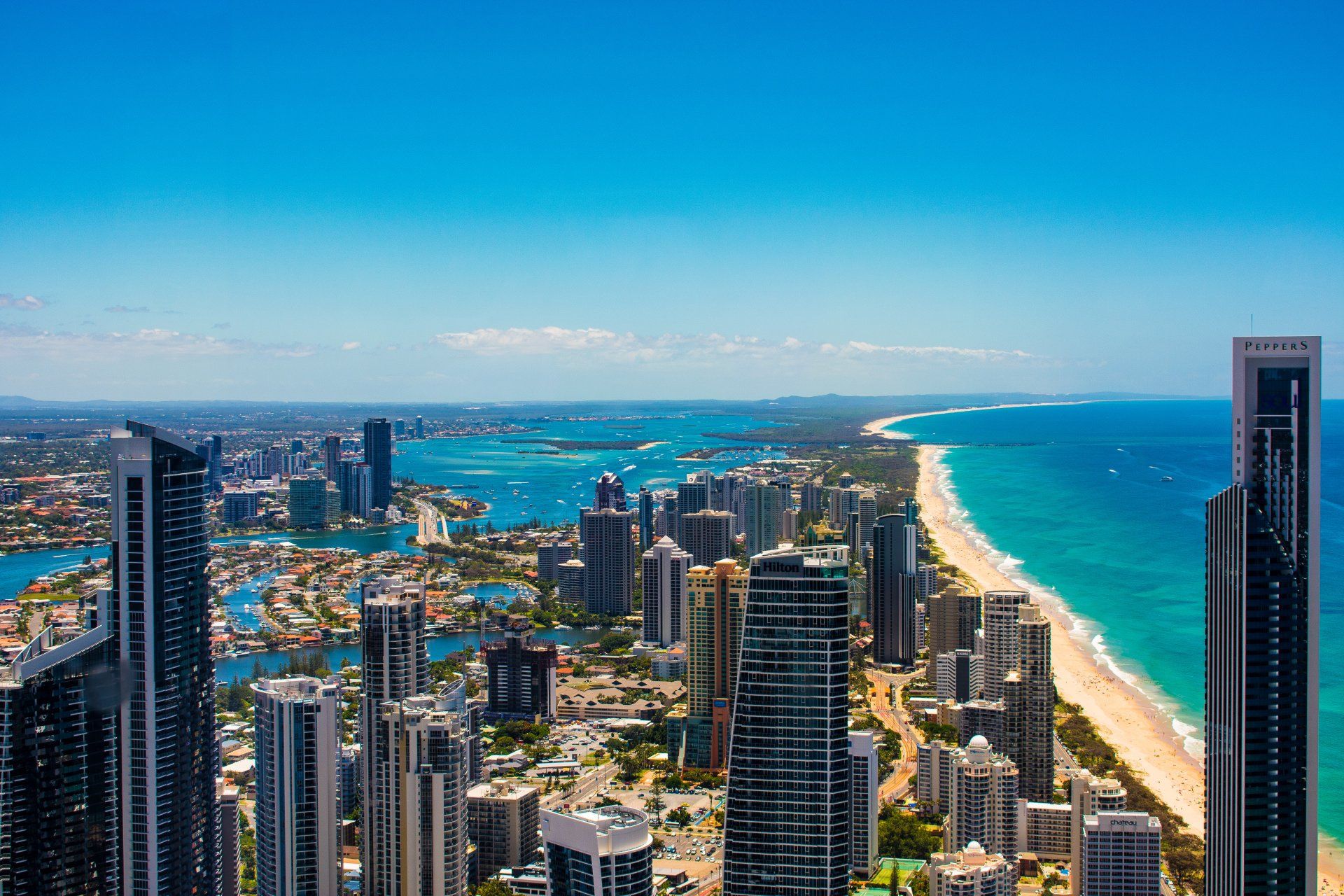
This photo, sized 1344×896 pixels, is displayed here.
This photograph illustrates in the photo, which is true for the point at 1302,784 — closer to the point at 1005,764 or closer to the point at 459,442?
the point at 1005,764

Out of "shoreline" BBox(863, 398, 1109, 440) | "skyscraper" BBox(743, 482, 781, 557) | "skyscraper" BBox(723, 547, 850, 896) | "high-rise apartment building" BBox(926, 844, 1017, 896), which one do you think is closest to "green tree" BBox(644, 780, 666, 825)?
"high-rise apartment building" BBox(926, 844, 1017, 896)

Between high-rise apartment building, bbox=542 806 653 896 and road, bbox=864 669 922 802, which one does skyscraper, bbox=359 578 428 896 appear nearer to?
high-rise apartment building, bbox=542 806 653 896

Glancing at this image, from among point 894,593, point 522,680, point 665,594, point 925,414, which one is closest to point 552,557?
point 665,594

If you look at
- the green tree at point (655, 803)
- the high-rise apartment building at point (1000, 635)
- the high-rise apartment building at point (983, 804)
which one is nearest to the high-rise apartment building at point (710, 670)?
the green tree at point (655, 803)

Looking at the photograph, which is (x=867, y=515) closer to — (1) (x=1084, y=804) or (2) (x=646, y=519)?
(2) (x=646, y=519)

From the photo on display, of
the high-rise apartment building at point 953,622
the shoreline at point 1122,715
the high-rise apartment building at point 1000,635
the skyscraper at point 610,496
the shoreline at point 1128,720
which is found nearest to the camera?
the shoreline at point 1128,720

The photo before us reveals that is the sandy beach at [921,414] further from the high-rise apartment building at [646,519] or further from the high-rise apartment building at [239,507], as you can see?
the high-rise apartment building at [239,507]
